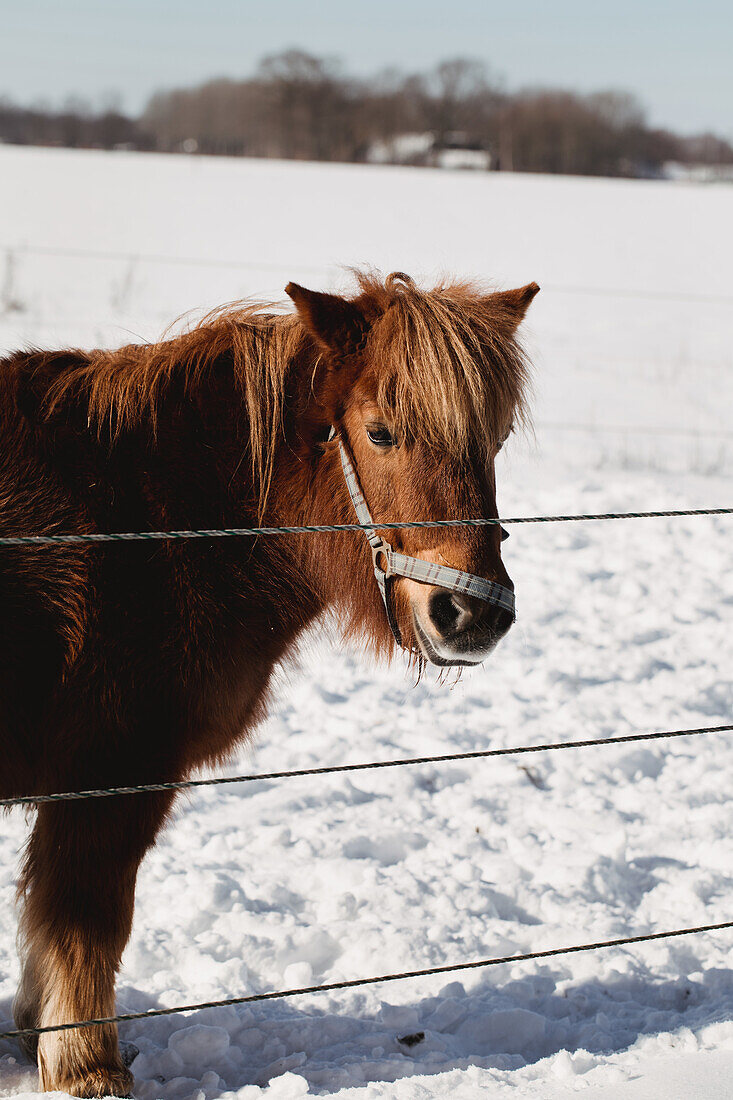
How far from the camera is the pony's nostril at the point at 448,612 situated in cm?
223

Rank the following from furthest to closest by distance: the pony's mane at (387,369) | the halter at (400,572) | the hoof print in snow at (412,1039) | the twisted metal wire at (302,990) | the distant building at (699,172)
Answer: the distant building at (699,172), the hoof print in snow at (412,1039), the pony's mane at (387,369), the halter at (400,572), the twisted metal wire at (302,990)

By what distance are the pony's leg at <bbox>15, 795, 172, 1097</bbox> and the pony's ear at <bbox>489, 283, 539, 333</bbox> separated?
1.56 m

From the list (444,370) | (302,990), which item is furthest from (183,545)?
(302,990)

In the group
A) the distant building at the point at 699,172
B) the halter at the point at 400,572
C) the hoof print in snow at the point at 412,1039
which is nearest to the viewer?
the halter at the point at 400,572

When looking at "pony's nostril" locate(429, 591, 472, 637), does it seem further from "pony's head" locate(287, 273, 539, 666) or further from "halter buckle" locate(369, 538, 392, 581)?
"halter buckle" locate(369, 538, 392, 581)

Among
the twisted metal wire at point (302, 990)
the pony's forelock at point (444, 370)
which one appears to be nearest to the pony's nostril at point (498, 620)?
the pony's forelock at point (444, 370)

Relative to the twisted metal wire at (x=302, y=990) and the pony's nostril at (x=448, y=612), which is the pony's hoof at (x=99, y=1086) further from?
the pony's nostril at (x=448, y=612)

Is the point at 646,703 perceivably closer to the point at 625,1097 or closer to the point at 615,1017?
the point at 615,1017

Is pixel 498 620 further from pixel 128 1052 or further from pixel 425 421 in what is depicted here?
pixel 128 1052

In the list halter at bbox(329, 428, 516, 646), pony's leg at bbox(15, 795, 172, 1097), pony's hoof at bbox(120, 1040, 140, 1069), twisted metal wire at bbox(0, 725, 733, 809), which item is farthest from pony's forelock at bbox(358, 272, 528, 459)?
pony's hoof at bbox(120, 1040, 140, 1069)

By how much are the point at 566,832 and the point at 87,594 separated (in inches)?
92.3

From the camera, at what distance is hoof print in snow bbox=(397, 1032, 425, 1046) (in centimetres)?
273

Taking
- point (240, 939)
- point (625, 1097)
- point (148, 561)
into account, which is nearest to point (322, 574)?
point (148, 561)

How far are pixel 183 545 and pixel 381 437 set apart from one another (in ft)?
1.88
